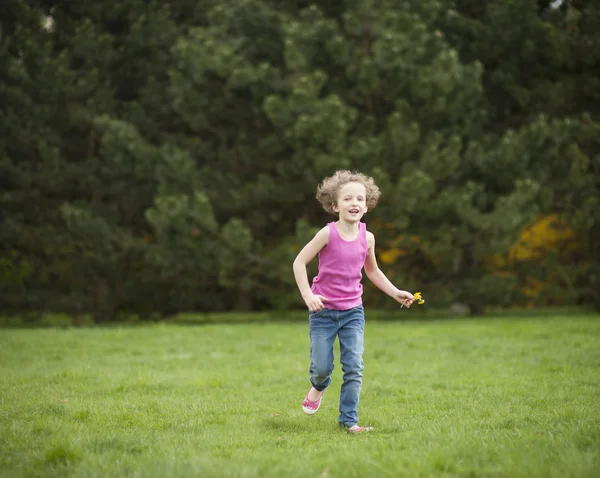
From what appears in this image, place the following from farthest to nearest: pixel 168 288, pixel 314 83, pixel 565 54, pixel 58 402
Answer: pixel 168 288
pixel 565 54
pixel 314 83
pixel 58 402

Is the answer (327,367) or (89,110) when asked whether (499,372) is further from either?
(89,110)

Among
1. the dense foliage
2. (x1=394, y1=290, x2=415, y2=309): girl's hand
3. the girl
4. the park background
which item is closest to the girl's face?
the girl

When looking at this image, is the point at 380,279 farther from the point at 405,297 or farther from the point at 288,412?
the point at 288,412

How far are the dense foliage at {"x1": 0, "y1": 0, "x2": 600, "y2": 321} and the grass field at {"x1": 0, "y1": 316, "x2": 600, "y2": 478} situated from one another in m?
6.01

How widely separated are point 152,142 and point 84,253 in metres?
3.77

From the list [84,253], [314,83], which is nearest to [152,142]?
[84,253]

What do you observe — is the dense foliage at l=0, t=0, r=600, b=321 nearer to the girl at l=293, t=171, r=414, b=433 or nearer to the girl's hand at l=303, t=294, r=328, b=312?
the girl at l=293, t=171, r=414, b=433

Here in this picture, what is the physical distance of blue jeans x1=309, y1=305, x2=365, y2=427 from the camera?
536 cm

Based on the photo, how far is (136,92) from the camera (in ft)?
71.9

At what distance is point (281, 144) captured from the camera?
17.6 meters

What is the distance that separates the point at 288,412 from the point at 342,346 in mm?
929

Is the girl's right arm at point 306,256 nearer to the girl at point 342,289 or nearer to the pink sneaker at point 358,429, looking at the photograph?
the girl at point 342,289

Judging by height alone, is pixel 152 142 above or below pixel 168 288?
above

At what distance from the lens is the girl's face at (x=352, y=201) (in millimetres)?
5402
